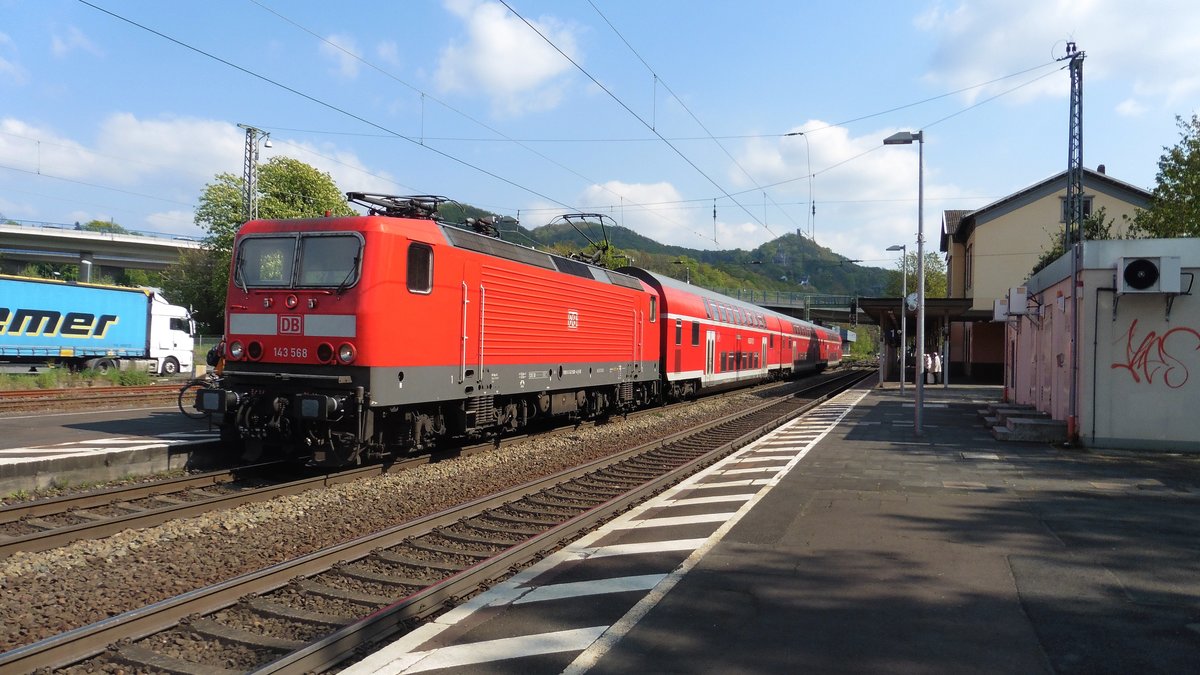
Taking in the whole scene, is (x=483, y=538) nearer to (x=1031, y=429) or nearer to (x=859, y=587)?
(x=859, y=587)

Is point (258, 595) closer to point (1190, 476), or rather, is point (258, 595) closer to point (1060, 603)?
point (1060, 603)

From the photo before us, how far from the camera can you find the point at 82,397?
20688 millimetres

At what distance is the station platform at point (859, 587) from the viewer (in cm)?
468

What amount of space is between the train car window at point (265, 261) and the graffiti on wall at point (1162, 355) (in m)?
13.6

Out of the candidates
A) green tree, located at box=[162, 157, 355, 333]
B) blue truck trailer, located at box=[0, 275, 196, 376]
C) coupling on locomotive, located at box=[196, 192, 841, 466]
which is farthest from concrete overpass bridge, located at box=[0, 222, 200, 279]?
coupling on locomotive, located at box=[196, 192, 841, 466]

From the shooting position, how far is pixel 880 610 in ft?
18.1

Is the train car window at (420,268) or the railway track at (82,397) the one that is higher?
the train car window at (420,268)

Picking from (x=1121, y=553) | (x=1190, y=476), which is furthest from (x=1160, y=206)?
(x=1121, y=553)

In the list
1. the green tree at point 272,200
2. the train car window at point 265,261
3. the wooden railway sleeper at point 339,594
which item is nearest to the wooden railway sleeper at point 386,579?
the wooden railway sleeper at point 339,594

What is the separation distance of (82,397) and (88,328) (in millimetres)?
9074

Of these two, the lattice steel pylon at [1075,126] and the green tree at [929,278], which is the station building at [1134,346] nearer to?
the lattice steel pylon at [1075,126]

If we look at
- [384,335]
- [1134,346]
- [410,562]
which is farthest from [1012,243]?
[410,562]

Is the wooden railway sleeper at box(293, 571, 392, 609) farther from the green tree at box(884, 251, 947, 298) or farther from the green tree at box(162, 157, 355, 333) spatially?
the green tree at box(884, 251, 947, 298)

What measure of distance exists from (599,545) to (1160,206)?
2737 centimetres
